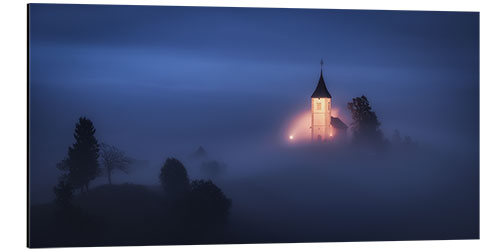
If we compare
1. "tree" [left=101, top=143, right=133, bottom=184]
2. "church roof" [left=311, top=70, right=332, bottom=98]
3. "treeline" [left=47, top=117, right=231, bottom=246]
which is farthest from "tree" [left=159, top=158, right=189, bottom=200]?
"church roof" [left=311, top=70, right=332, bottom=98]

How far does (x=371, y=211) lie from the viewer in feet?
37.8

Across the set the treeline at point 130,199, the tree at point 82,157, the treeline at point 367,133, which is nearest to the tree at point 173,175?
the treeline at point 130,199

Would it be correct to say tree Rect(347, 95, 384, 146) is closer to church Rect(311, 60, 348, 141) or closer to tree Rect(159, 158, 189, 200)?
church Rect(311, 60, 348, 141)

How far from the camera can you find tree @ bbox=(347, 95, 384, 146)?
37.8ft

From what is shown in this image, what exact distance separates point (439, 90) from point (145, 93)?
4228 mm

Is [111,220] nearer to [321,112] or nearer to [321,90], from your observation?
[321,112]

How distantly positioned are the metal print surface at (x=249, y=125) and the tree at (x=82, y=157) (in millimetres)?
19

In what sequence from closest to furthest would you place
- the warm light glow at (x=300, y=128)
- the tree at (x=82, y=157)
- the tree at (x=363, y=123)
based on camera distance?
A: 1. the tree at (x=82, y=157)
2. the warm light glow at (x=300, y=128)
3. the tree at (x=363, y=123)

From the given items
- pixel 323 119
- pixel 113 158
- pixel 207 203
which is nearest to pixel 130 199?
pixel 113 158

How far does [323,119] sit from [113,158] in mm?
3017

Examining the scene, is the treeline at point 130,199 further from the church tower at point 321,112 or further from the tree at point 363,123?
the tree at point 363,123

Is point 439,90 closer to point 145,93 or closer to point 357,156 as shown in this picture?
point 357,156

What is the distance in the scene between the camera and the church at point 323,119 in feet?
37.6

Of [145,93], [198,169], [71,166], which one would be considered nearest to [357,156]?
[198,169]
